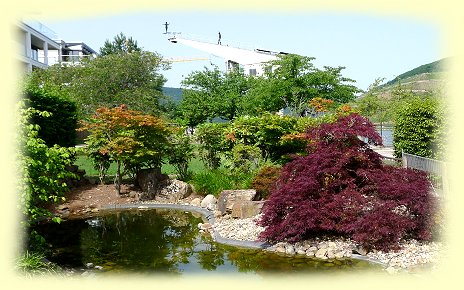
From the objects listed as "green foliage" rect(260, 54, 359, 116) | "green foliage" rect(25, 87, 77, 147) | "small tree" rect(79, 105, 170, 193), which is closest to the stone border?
"small tree" rect(79, 105, 170, 193)

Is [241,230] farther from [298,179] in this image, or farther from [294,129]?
[294,129]

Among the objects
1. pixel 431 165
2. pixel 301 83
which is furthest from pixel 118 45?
pixel 431 165

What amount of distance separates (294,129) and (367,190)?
219 inches

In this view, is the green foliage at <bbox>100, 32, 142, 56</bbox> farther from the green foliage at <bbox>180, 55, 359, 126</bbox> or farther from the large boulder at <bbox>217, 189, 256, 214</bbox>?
the large boulder at <bbox>217, 189, 256, 214</bbox>

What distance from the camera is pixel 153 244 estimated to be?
306 inches

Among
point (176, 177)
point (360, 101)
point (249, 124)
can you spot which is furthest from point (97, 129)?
point (360, 101)

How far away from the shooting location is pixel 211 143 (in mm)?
13008

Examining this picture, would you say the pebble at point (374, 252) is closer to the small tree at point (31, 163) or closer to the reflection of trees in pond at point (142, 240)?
the reflection of trees in pond at point (142, 240)

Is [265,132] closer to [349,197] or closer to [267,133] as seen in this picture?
[267,133]

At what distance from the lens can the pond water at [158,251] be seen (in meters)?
6.28

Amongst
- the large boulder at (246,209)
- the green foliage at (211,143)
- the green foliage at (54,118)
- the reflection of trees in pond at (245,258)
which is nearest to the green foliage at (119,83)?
the green foliage at (54,118)

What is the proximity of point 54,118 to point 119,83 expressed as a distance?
1124 centimetres

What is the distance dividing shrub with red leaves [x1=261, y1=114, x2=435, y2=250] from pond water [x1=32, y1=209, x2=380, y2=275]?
1.71 ft

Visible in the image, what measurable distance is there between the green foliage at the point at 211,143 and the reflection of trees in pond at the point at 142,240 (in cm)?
290
